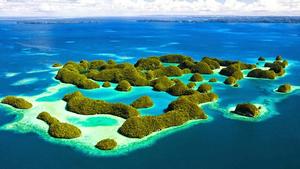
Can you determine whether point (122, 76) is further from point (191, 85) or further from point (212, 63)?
point (212, 63)

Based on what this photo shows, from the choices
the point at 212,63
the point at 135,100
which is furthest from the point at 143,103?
the point at 212,63

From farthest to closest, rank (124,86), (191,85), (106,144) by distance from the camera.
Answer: (191,85) < (124,86) < (106,144)

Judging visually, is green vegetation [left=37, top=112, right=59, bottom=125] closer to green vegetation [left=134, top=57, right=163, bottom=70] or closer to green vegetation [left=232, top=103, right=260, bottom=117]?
green vegetation [left=232, top=103, right=260, bottom=117]

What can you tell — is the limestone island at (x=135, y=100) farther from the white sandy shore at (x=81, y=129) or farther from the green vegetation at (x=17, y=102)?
the white sandy shore at (x=81, y=129)

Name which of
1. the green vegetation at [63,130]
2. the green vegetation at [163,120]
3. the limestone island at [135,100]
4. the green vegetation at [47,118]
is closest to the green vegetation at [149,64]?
the limestone island at [135,100]

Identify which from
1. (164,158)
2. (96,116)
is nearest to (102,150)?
(164,158)

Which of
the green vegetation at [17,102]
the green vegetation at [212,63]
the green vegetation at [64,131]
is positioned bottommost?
the green vegetation at [17,102]
